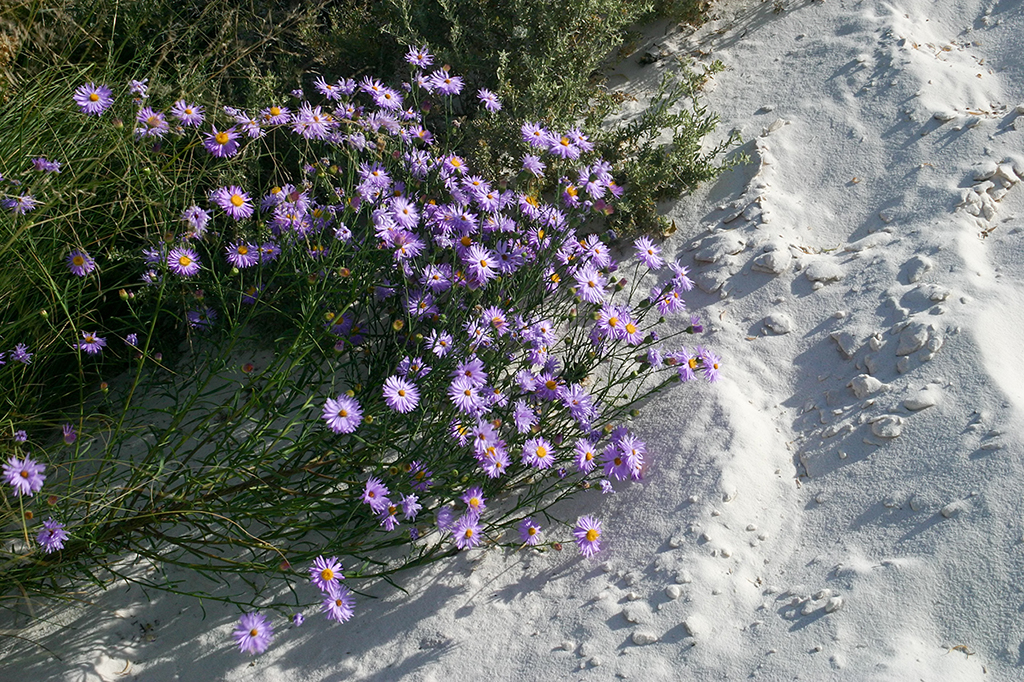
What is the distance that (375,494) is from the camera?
7.57ft

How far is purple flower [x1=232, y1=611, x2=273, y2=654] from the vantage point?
214cm

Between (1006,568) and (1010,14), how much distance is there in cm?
292

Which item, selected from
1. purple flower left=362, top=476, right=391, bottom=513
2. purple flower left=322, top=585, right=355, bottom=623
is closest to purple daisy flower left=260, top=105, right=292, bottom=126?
purple flower left=362, top=476, right=391, bottom=513

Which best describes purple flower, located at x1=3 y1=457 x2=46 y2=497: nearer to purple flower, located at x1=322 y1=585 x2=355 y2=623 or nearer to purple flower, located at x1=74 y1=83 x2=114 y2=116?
purple flower, located at x1=322 y1=585 x2=355 y2=623

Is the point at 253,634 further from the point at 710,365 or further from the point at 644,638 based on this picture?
the point at 710,365

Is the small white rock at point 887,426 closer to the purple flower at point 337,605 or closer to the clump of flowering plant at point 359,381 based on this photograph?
the clump of flowering plant at point 359,381

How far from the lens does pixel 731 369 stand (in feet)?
9.68

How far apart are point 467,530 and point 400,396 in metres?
0.44

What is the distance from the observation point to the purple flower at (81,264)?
103 inches

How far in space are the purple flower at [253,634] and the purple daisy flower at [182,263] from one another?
3.45 feet

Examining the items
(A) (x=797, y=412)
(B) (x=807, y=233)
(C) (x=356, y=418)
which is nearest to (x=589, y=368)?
(A) (x=797, y=412)

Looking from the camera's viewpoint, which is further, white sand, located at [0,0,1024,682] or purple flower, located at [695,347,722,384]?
purple flower, located at [695,347,722,384]

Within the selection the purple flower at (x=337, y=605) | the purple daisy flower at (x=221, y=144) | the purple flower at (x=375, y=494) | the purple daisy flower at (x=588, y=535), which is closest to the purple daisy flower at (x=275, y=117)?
the purple daisy flower at (x=221, y=144)

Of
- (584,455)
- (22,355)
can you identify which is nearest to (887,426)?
(584,455)
